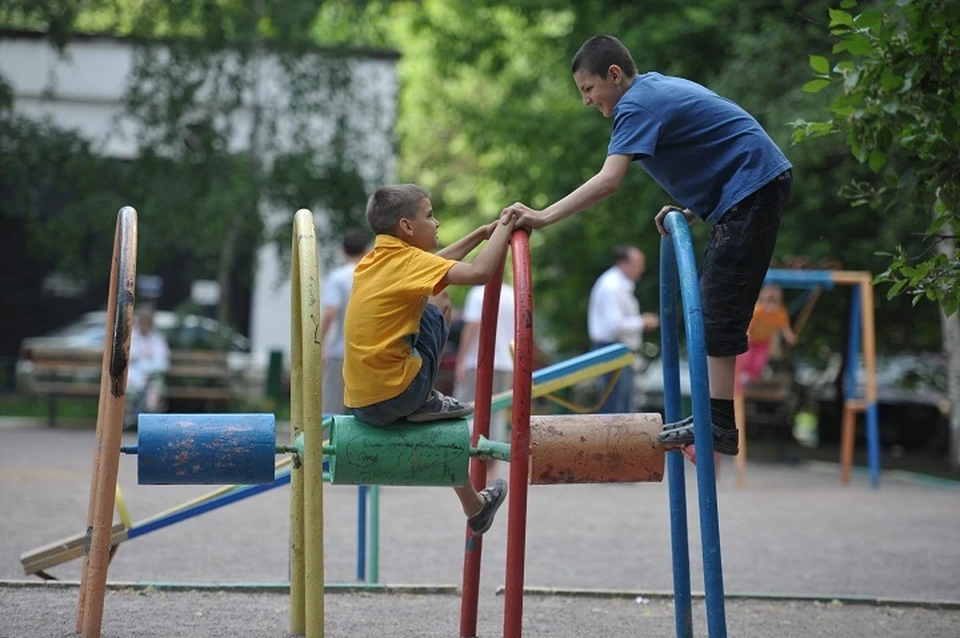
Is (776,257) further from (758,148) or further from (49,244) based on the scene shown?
(758,148)

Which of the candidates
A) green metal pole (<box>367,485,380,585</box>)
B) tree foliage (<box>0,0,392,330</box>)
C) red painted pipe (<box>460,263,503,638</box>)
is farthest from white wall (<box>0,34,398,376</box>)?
red painted pipe (<box>460,263,503,638</box>)

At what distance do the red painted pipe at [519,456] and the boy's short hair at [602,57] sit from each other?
36.6 inches

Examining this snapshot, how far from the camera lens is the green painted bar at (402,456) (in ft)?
14.7

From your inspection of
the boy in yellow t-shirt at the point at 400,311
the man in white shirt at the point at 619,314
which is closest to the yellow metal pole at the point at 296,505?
the boy in yellow t-shirt at the point at 400,311

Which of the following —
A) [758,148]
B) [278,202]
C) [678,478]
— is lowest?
[678,478]

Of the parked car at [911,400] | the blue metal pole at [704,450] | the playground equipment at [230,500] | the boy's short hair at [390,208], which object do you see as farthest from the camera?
the parked car at [911,400]

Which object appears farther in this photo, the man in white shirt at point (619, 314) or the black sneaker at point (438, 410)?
the man in white shirt at point (619, 314)

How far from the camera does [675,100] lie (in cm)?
461

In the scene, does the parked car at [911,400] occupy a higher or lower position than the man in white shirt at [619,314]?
lower

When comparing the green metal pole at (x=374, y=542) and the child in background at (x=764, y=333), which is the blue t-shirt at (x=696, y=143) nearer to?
the green metal pole at (x=374, y=542)

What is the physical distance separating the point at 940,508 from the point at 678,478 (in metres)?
6.95

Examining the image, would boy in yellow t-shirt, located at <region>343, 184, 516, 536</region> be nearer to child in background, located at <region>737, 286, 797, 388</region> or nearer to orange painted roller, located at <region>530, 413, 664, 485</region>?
orange painted roller, located at <region>530, 413, 664, 485</region>

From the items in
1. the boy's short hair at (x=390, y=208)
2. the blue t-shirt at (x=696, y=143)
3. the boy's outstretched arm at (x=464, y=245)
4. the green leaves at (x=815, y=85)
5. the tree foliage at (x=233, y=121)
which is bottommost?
the boy's outstretched arm at (x=464, y=245)

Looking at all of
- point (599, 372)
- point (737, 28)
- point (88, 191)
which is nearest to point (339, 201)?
point (88, 191)
